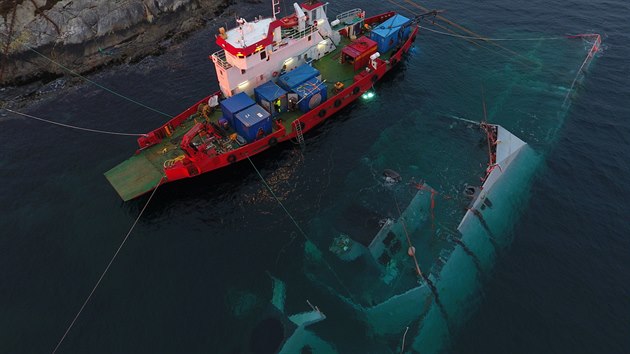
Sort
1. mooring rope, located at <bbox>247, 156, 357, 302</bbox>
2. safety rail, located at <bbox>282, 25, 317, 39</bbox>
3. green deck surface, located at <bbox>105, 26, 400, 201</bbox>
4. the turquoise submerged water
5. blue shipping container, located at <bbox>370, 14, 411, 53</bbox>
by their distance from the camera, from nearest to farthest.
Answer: the turquoise submerged water < mooring rope, located at <bbox>247, 156, 357, 302</bbox> < green deck surface, located at <bbox>105, 26, 400, 201</bbox> < safety rail, located at <bbox>282, 25, 317, 39</bbox> < blue shipping container, located at <bbox>370, 14, 411, 53</bbox>

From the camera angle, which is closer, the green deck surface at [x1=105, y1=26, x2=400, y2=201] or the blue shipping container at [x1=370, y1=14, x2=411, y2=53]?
the green deck surface at [x1=105, y1=26, x2=400, y2=201]

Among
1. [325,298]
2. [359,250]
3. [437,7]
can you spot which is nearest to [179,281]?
[325,298]

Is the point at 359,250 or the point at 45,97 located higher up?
the point at 45,97

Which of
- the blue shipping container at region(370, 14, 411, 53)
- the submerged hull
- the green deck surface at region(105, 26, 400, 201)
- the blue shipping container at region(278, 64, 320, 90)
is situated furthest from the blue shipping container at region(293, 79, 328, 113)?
the blue shipping container at region(370, 14, 411, 53)

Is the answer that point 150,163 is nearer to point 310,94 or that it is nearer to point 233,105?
point 233,105

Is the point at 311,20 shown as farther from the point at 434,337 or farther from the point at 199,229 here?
the point at 434,337

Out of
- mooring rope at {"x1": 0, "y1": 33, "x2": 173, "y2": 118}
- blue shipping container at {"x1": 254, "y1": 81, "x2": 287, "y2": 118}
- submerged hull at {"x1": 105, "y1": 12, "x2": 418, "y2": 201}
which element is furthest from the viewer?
mooring rope at {"x1": 0, "y1": 33, "x2": 173, "y2": 118}

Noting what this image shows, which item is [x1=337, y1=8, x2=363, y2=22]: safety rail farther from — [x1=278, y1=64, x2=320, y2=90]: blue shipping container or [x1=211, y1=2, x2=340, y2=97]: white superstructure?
[x1=278, y1=64, x2=320, y2=90]: blue shipping container
